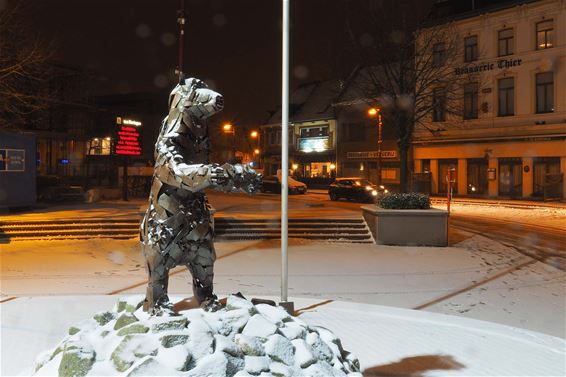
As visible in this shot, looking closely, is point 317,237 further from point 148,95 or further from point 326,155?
point 148,95

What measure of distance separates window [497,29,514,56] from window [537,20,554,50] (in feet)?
6.10

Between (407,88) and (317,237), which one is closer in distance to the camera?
(317,237)

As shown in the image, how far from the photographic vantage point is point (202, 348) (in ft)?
12.4

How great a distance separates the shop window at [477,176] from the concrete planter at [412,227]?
23.8m

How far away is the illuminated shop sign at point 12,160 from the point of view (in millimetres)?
19641

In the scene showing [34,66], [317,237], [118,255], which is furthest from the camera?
[34,66]

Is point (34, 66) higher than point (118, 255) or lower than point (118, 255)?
higher

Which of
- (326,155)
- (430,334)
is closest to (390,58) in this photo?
(430,334)

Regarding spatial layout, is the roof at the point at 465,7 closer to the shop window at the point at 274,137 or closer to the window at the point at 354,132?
the window at the point at 354,132

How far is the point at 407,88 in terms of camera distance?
66.0 ft

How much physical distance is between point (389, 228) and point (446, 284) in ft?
16.1

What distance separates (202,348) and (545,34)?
36083mm

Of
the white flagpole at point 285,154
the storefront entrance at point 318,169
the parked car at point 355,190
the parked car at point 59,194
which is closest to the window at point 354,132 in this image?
the storefront entrance at point 318,169

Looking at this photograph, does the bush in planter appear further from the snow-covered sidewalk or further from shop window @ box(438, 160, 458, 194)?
shop window @ box(438, 160, 458, 194)
